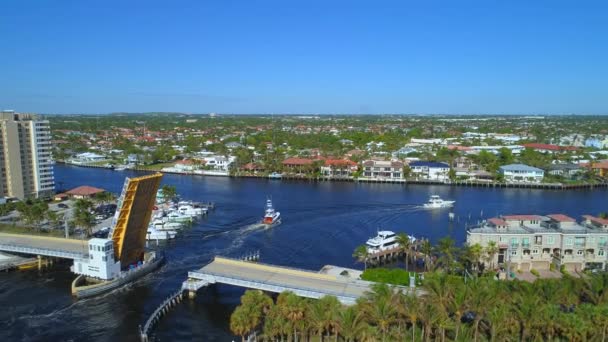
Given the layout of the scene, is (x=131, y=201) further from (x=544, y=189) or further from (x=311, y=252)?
(x=544, y=189)

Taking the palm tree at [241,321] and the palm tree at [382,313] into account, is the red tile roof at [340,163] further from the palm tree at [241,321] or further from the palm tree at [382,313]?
the palm tree at [382,313]

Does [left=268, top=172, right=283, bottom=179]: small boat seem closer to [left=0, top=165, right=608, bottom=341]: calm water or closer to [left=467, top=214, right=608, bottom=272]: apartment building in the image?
[left=0, top=165, right=608, bottom=341]: calm water

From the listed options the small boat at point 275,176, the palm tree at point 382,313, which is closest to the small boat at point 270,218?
the palm tree at point 382,313

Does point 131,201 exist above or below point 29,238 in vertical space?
above

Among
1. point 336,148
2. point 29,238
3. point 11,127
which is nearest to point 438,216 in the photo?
point 29,238

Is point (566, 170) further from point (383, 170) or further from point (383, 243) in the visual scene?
point (383, 243)

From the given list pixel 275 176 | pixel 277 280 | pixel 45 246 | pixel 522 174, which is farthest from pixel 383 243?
pixel 522 174

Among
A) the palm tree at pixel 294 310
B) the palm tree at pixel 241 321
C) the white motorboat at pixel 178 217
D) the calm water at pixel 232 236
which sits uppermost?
the palm tree at pixel 294 310
